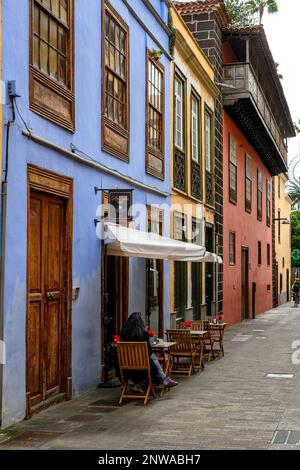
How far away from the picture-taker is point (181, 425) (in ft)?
26.8

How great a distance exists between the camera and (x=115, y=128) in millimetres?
12133

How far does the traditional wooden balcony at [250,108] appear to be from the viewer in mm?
23078

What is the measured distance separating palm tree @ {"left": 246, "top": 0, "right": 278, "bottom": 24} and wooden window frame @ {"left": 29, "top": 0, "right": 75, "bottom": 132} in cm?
2439

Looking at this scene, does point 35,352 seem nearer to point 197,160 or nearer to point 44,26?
point 44,26

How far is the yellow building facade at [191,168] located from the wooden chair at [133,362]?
6582 millimetres

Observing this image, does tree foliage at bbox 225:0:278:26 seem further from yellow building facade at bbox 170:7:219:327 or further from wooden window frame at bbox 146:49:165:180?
wooden window frame at bbox 146:49:165:180

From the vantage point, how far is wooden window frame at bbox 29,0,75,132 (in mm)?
8648

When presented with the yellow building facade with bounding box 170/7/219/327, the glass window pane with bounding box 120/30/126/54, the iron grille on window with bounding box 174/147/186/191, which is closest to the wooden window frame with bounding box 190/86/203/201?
the yellow building facade with bounding box 170/7/219/327

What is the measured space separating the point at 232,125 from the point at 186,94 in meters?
7.40

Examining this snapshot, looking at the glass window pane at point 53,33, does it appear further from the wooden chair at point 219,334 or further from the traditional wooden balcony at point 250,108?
the traditional wooden balcony at point 250,108

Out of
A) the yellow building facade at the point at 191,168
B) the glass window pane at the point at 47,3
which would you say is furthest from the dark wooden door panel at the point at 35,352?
the yellow building facade at the point at 191,168

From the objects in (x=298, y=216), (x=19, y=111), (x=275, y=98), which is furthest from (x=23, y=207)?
(x=298, y=216)

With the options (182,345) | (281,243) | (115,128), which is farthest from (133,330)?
(281,243)

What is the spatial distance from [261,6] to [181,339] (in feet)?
79.6
